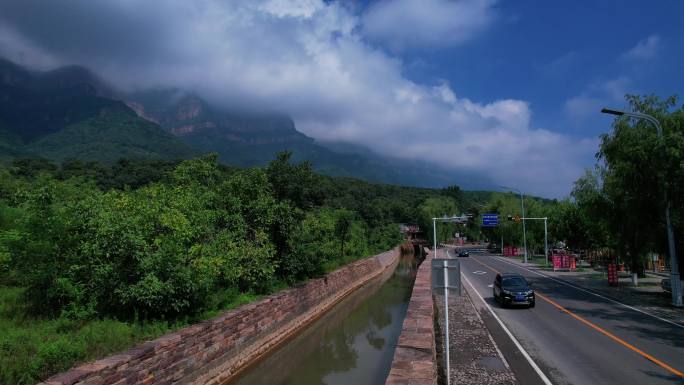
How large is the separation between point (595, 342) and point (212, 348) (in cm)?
1131

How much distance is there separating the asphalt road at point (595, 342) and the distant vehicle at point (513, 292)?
0.37 m

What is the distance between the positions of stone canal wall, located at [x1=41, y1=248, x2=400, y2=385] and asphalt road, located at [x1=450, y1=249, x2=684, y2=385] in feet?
27.1

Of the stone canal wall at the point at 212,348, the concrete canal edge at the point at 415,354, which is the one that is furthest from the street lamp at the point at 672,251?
the stone canal wall at the point at 212,348

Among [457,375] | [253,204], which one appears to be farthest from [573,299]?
[253,204]

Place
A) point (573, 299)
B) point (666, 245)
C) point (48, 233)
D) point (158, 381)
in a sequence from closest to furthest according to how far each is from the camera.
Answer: point (158, 381) < point (48, 233) < point (573, 299) < point (666, 245)

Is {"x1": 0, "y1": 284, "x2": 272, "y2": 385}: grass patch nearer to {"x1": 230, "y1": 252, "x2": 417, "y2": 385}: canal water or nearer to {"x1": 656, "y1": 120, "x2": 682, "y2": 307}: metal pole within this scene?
{"x1": 230, "y1": 252, "x2": 417, "y2": 385}: canal water

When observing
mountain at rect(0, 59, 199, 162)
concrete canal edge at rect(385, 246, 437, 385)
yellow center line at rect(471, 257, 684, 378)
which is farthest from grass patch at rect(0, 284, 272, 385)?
mountain at rect(0, 59, 199, 162)

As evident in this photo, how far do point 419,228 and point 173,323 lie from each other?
342 ft

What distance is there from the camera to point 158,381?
9.39 m

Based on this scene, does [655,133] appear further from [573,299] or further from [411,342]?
[411,342]

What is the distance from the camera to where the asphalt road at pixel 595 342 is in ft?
32.0

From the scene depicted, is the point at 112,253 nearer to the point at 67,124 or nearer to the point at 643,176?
the point at 643,176

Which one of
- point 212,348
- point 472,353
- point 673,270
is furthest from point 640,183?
point 212,348

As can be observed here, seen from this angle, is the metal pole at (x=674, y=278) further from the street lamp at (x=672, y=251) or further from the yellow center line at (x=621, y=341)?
the yellow center line at (x=621, y=341)
